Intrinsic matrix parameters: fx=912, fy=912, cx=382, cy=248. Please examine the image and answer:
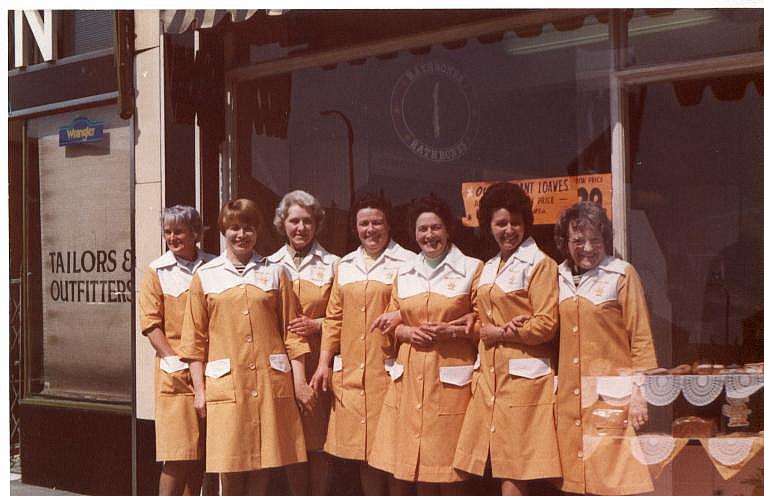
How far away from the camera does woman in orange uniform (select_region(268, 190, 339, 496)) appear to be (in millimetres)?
5676

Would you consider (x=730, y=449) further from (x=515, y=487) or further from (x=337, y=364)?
(x=337, y=364)

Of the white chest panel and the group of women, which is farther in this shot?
the white chest panel

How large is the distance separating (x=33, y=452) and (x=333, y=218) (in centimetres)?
326

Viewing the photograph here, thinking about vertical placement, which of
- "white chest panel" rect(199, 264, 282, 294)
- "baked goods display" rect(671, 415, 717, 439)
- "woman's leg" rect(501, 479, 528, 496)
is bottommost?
"woman's leg" rect(501, 479, 528, 496)

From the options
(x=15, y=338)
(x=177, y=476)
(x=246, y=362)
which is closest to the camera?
(x=246, y=362)

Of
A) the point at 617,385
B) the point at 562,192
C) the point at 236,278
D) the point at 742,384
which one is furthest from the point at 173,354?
the point at 742,384

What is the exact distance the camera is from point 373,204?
18.6 feet

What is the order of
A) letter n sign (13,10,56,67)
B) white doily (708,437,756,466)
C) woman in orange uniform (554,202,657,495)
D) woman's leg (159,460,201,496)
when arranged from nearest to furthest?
white doily (708,437,756,466) < woman in orange uniform (554,202,657,495) < woman's leg (159,460,201,496) < letter n sign (13,10,56,67)

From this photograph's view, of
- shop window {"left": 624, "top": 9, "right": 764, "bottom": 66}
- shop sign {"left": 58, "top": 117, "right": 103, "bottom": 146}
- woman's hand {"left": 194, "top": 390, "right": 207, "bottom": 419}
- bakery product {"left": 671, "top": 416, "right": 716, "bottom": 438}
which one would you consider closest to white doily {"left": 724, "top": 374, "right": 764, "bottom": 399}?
bakery product {"left": 671, "top": 416, "right": 716, "bottom": 438}

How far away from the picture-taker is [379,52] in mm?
5906

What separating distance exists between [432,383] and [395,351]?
0.34m

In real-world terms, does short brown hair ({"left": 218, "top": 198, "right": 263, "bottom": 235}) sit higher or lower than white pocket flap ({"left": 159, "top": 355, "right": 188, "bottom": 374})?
higher

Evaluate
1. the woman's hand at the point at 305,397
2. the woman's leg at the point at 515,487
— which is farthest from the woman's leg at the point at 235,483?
the woman's leg at the point at 515,487

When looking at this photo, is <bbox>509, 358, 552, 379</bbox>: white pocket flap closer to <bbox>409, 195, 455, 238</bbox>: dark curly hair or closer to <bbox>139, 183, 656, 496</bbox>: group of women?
<bbox>139, 183, 656, 496</bbox>: group of women
